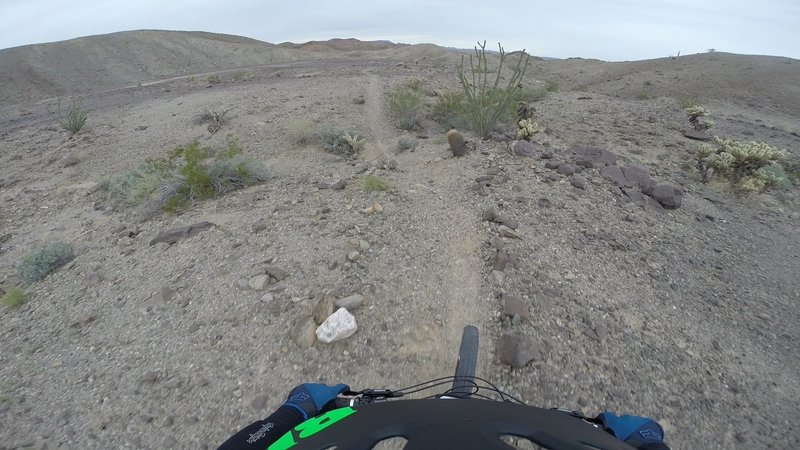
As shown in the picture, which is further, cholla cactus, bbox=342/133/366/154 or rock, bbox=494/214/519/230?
cholla cactus, bbox=342/133/366/154

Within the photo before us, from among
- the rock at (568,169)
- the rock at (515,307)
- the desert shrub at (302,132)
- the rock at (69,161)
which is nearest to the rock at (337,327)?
the rock at (515,307)

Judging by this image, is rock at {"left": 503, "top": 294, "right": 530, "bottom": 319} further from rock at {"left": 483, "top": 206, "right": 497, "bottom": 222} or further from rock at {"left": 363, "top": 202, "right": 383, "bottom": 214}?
rock at {"left": 363, "top": 202, "right": 383, "bottom": 214}

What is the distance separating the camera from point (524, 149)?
6.52 meters

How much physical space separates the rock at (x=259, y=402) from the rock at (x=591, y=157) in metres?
5.46

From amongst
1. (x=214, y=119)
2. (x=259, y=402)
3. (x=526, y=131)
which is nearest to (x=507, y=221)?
(x=526, y=131)

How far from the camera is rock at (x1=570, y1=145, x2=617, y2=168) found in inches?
248

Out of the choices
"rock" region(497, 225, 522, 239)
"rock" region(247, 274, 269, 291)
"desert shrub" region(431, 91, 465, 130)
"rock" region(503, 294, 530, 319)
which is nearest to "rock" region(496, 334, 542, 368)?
"rock" region(503, 294, 530, 319)

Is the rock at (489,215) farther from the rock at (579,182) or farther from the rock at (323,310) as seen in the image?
the rock at (323,310)

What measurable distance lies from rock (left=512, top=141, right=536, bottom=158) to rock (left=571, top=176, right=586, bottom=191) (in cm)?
88

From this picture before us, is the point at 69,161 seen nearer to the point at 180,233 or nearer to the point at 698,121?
the point at 180,233

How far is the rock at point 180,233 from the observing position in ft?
15.9

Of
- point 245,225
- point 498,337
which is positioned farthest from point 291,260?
point 498,337

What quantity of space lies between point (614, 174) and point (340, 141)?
4.58 metres

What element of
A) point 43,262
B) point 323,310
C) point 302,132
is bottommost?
point 43,262
